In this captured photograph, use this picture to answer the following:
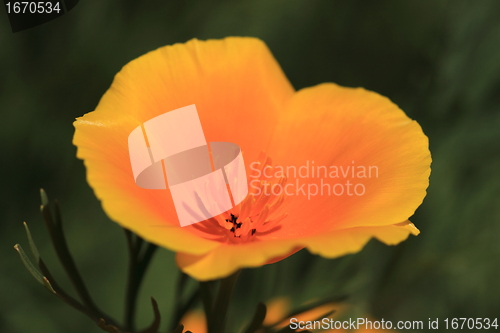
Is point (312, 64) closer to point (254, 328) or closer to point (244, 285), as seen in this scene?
point (244, 285)

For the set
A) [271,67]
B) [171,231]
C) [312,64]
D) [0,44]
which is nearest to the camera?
[171,231]

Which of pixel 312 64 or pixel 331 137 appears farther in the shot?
pixel 312 64

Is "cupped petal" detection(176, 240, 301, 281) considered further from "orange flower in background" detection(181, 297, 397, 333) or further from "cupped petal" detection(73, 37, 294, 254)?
"orange flower in background" detection(181, 297, 397, 333)

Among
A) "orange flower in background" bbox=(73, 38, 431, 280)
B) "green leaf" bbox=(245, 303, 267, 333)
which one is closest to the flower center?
"orange flower in background" bbox=(73, 38, 431, 280)

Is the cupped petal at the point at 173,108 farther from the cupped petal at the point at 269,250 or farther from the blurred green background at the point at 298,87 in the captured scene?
the blurred green background at the point at 298,87

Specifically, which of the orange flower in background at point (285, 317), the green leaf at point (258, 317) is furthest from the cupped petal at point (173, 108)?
the orange flower in background at point (285, 317)

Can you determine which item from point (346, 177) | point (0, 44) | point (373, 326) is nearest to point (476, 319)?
point (373, 326)

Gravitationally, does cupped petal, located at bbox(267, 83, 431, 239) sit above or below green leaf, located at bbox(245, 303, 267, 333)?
above
